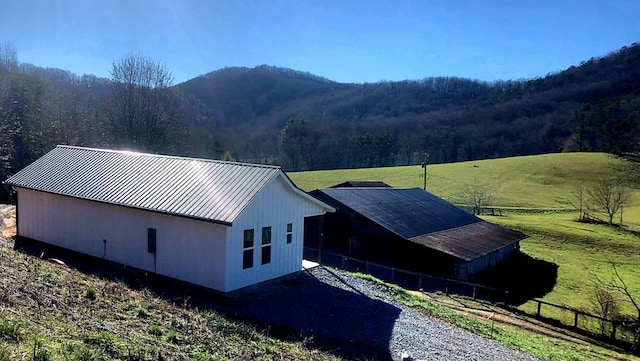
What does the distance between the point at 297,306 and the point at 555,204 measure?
47.5 m

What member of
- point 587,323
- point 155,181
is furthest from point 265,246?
point 587,323

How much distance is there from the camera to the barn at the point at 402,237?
2522 centimetres

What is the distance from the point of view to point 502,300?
22891 mm

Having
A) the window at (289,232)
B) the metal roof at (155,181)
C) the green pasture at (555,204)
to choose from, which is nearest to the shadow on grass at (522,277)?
the green pasture at (555,204)

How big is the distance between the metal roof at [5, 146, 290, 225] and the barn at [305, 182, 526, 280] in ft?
27.2

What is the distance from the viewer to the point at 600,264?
31594mm

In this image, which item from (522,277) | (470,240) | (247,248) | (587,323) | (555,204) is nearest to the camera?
(247,248)

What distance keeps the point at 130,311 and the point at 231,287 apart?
4.86 metres

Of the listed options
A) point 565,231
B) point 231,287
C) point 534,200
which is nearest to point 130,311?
point 231,287

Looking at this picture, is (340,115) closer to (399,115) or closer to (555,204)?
(399,115)

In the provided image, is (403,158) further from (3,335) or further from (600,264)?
(3,335)

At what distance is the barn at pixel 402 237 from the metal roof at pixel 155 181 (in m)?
8.28

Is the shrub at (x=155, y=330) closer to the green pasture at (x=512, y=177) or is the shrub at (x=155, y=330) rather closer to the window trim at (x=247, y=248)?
the window trim at (x=247, y=248)

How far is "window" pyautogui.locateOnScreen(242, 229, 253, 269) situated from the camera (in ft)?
49.2
